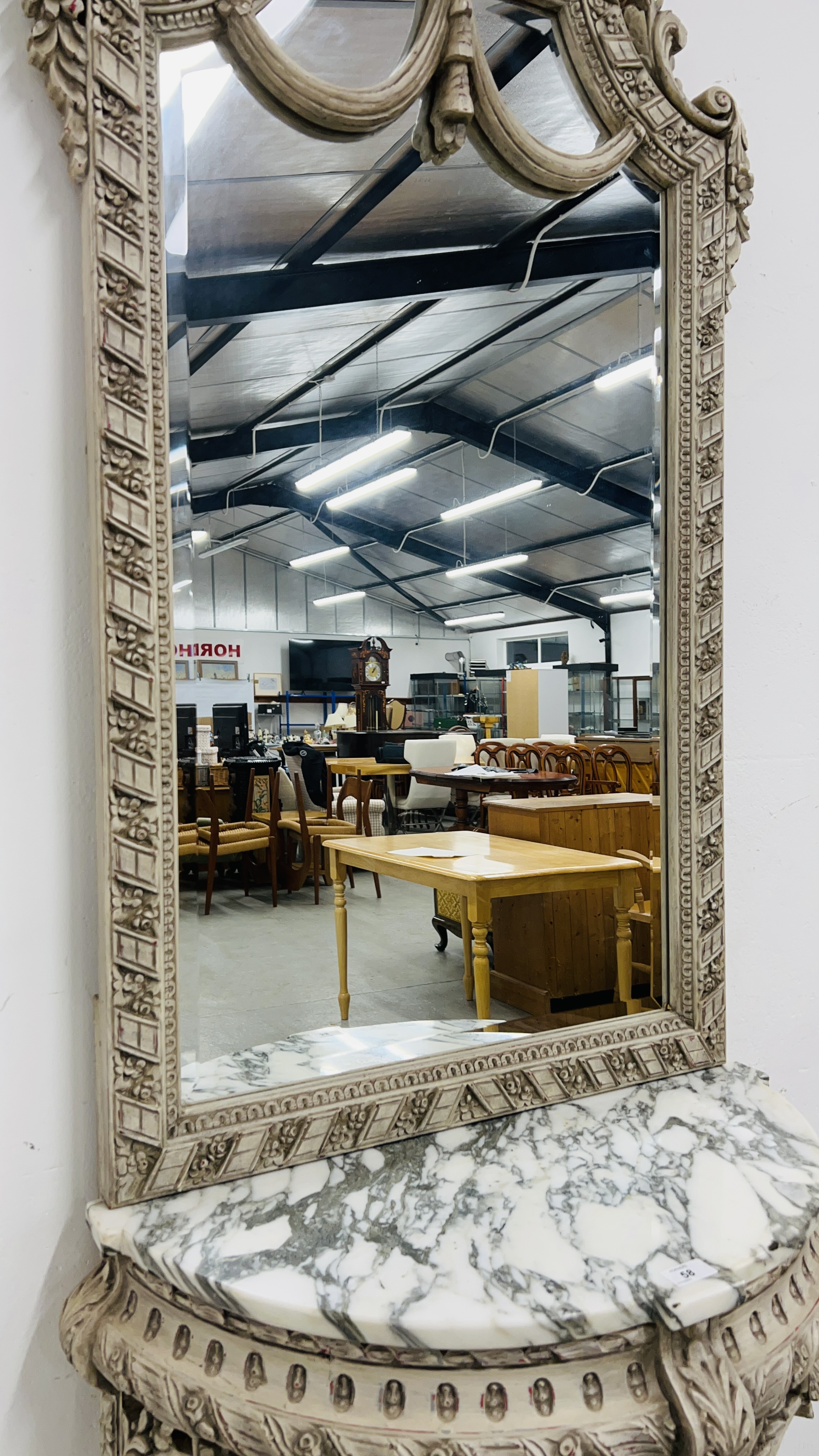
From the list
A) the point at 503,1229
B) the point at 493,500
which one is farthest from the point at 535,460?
the point at 503,1229

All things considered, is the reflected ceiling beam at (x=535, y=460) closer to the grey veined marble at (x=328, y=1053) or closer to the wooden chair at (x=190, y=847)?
the wooden chair at (x=190, y=847)

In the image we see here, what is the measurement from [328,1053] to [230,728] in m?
0.46

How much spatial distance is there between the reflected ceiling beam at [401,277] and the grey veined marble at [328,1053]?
36.9 inches

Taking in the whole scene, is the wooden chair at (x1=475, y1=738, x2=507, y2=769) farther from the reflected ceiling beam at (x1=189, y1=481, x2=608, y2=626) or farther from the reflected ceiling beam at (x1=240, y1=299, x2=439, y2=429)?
the reflected ceiling beam at (x1=240, y1=299, x2=439, y2=429)

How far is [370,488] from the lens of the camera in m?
1.30

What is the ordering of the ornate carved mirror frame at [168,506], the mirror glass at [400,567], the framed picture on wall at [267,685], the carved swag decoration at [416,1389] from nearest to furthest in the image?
the carved swag decoration at [416,1389], the ornate carved mirror frame at [168,506], the mirror glass at [400,567], the framed picture on wall at [267,685]

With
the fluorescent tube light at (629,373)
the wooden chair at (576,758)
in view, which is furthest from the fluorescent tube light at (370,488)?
the wooden chair at (576,758)

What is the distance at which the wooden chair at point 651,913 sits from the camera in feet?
4.57

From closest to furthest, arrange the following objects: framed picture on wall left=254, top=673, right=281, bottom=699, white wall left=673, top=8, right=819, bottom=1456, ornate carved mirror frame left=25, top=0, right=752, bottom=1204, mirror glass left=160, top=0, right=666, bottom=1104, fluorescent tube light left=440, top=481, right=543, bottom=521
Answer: ornate carved mirror frame left=25, top=0, right=752, bottom=1204, mirror glass left=160, top=0, right=666, bottom=1104, framed picture on wall left=254, top=673, right=281, bottom=699, fluorescent tube light left=440, top=481, right=543, bottom=521, white wall left=673, top=8, right=819, bottom=1456

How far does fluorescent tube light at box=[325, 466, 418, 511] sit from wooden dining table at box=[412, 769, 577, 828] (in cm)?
43

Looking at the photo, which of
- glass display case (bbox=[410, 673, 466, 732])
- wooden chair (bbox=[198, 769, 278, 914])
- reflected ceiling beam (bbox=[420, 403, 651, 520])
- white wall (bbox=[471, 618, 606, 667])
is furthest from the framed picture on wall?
reflected ceiling beam (bbox=[420, 403, 651, 520])

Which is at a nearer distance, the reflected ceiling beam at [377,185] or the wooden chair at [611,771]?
the reflected ceiling beam at [377,185]

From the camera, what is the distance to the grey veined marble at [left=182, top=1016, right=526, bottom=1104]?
1.10 meters

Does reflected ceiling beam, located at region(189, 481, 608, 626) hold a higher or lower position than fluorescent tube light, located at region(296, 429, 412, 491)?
lower
